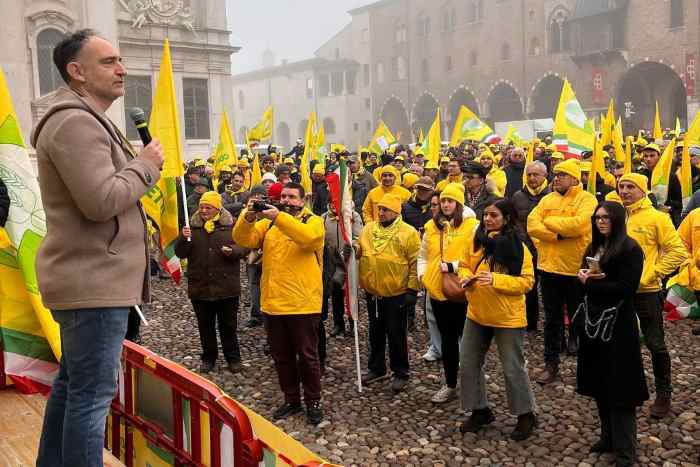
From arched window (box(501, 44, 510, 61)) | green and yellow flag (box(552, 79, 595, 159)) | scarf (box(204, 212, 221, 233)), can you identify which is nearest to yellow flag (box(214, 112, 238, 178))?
green and yellow flag (box(552, 79, 595, 159))

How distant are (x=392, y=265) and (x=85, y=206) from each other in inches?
159

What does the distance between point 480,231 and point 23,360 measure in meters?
3.24

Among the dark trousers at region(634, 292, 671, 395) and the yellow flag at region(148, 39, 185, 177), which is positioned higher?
the yellow flag at region(148, 39, 185, 177)

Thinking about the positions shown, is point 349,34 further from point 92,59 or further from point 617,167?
point 92,59

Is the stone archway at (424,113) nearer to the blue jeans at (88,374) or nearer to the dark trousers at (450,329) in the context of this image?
the dark trousers at (450,329)

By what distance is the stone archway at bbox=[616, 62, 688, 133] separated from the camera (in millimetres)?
40531

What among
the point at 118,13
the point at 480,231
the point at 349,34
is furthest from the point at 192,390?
the point at 349,34

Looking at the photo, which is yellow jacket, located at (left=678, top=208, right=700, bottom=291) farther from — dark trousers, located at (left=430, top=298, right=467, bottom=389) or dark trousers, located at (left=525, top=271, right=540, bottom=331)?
dark trousers, located at (left=525, top=271, right=540, bottom=331)

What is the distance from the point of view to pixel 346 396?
620 cm

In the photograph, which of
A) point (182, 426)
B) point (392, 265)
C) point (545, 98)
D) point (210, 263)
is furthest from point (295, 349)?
point (545, 98)

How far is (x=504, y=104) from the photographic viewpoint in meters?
51.1

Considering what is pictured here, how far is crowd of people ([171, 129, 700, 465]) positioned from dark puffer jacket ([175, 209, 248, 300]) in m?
0.01

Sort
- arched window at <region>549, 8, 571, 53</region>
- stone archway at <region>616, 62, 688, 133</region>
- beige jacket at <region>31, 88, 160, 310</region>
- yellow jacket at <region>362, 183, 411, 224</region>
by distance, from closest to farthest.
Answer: beige jacket at <region>31, 88, 160, 310</region>, yellow jacket at <region>362, 183, 411, 224</region>, stone archway at <region>616, 62, 688, 133</region>, arched window at <region>549, 8, 571, 53</region>

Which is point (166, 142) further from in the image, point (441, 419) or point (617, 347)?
point (617, 347)
